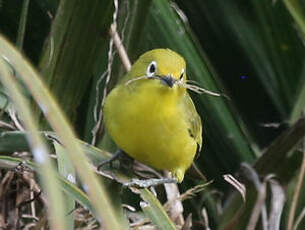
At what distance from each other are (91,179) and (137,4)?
106cm

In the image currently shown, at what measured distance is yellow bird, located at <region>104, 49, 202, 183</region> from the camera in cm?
127

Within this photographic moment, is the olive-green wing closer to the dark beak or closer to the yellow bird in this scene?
the yellow bird

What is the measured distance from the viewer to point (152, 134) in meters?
1.29

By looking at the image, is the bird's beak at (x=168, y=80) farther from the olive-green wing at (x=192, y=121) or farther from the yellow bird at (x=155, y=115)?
the olive-green wing at (x=192, y=121)

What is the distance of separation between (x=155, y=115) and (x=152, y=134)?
4 centimetres

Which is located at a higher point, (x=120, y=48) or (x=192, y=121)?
(x=120, y=48)

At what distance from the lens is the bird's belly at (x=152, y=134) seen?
1275 millimetres

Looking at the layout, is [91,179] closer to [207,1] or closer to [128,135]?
[128,135]

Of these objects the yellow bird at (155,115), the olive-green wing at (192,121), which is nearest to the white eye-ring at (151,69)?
the yellow bird at (155,115)

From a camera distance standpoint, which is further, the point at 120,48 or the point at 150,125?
the point at 120,48

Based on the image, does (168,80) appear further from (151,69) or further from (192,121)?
(192,121)

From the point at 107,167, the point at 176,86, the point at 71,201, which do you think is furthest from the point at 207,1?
the point at 71,201

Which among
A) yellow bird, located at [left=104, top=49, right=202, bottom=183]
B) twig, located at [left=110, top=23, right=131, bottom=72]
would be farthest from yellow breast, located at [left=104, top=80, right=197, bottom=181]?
twig, located at [left=110, top=23, right=131, bottom=72]

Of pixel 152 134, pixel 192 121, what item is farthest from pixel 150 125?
pixel 192 121
